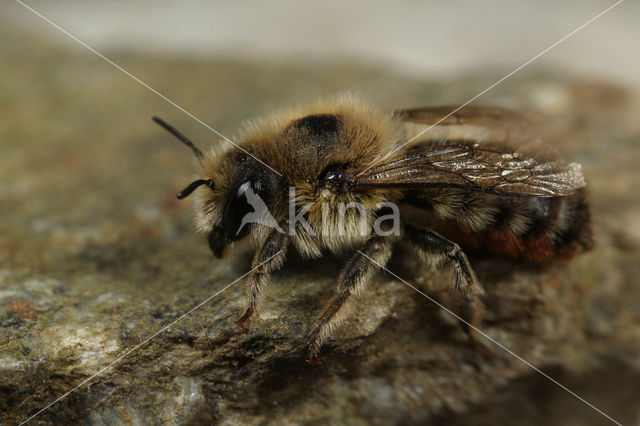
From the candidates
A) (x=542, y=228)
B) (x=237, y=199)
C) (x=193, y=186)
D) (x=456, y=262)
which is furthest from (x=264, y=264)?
(x=542, y=228)

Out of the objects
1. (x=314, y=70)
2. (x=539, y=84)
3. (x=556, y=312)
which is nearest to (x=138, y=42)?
(x=314, y=70)

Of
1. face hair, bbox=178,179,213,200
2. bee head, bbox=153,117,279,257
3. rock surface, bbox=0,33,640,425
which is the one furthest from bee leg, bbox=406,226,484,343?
face hair, bbox=178,179,213,200

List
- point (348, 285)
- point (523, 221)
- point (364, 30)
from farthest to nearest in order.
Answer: point (364, 30), point (523, 221), point (348, 285)

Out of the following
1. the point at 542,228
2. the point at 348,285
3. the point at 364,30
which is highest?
the point at 364,30

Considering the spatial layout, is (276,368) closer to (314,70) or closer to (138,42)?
(314,70)

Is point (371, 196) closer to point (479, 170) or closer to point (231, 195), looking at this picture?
point (479, 170)

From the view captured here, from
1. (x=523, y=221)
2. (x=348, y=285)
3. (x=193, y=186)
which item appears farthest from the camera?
(x=523, y=221)

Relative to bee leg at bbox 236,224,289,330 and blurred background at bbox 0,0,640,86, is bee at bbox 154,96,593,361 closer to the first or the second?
bee leg at bbox 236,224,289,330
